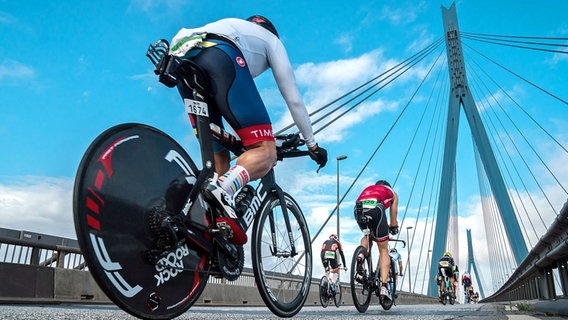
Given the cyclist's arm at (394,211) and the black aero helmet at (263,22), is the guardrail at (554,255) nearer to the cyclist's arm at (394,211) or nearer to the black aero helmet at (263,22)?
the cyclist's arm at (394,211)

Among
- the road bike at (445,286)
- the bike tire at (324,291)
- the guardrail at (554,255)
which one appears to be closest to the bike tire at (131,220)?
the guardrail at (554,255)

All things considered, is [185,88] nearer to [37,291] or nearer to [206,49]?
[206,49]

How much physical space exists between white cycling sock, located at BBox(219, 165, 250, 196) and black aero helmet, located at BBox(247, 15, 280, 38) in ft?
2.95

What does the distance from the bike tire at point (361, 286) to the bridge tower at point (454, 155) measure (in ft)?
50.0

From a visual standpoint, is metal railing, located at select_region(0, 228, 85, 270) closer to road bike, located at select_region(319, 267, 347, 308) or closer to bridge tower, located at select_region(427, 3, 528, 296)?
road bike, located at select_region(319, 267, 347, 308)

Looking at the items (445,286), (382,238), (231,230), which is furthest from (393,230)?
(445,286)

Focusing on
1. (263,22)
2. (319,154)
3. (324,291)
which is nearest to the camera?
(263,22)

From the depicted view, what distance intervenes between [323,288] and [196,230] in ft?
29.6

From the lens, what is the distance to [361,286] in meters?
6.99

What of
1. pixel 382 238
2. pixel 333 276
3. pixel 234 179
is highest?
pixel 382 238

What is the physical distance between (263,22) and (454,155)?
22.1 m

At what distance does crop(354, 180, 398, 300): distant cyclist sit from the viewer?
22.8 ft

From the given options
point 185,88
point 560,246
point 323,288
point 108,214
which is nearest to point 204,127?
point 185,88

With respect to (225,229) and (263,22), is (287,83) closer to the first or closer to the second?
(263,22)
